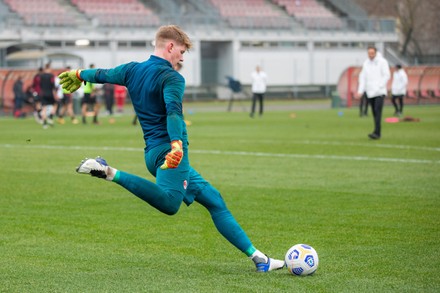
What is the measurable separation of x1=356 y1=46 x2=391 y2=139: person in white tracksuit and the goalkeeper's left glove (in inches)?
622

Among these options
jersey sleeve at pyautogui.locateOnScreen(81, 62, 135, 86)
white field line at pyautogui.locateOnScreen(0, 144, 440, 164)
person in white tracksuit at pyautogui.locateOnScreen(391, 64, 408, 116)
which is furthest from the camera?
person in white tracksuit at pyautogui.locateOnScreen(391, 64, 408, 116)

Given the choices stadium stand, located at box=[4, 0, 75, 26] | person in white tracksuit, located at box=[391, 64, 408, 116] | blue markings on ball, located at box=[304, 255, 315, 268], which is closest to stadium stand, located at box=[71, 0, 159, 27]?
stadium stand, located at box=[4, 0, 75, 26]

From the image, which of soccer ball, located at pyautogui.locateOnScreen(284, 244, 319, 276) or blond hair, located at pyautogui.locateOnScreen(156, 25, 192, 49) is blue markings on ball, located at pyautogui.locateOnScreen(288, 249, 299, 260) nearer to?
soccer ball, located at pyautogui.locateOnScreen(284, 244, 319, 276)

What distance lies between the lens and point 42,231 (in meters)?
9.96

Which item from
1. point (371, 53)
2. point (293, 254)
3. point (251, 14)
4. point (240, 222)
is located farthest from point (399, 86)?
point (293, 254)

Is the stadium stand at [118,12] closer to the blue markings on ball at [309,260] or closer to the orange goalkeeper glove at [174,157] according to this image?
the blue markings on ball at [309,260]

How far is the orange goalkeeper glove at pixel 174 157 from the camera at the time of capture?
699cm

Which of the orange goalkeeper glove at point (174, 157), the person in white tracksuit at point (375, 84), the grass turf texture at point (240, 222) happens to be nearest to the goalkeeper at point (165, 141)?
the orange goalkeeper glove at point (174, 157)

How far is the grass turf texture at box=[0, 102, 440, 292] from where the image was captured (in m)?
7.47

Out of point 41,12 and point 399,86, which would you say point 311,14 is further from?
point 399,86

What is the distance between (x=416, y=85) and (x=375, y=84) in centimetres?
3245

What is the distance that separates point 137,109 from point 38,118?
96.7 ft

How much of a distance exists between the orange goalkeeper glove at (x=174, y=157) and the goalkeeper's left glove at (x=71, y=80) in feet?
4.93

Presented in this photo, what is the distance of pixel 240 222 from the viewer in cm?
1059
